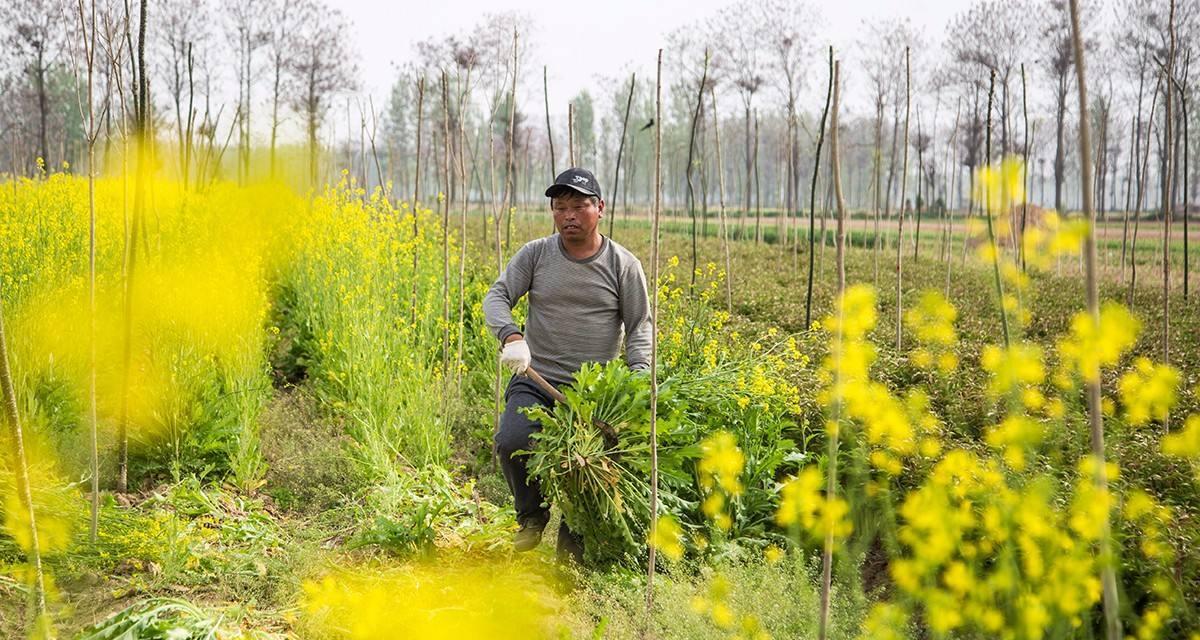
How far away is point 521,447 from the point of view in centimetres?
312

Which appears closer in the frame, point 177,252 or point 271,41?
point 177,252

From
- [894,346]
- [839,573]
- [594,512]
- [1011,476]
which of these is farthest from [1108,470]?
[894,346]

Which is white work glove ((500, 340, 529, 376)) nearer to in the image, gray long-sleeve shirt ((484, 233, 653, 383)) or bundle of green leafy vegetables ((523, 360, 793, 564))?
bundle of green leafy vegetables ((523, 360, 793, 564))

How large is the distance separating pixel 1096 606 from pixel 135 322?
14.1 ft

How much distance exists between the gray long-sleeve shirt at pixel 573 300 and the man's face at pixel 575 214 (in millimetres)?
136

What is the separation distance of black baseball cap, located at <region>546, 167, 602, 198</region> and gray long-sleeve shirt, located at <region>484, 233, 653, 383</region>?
0.81 ft

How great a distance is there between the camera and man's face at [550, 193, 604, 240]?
3.19 meters

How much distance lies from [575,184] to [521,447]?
3.46 feet

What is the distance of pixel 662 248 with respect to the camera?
1287 centimetres

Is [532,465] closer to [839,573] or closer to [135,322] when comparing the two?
[839,573]

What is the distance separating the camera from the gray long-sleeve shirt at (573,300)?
3328 mm

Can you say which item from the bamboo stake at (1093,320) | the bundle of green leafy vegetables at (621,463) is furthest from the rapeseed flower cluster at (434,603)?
the bamboo stake at (1093,320)

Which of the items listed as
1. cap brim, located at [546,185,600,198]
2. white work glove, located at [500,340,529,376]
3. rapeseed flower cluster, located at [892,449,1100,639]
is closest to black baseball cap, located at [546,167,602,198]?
cap brim, located at [546,185,600,198]

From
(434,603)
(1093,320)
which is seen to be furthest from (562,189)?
(1093,320)
